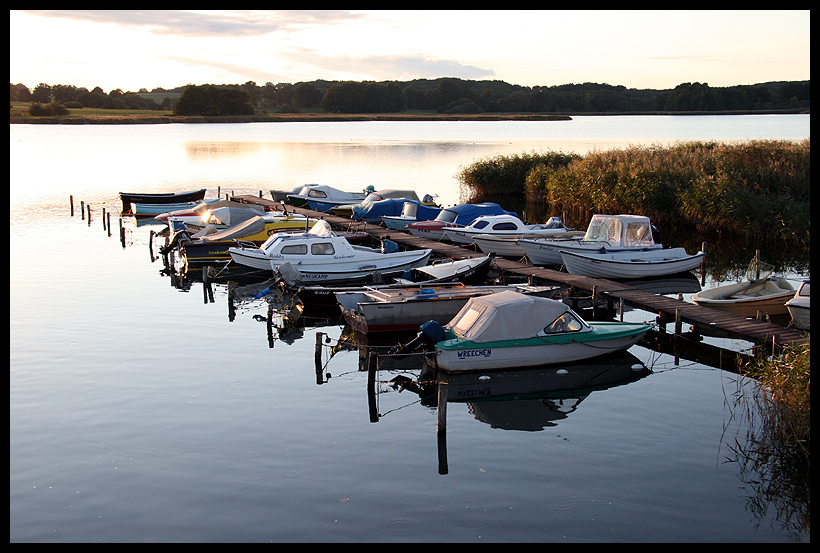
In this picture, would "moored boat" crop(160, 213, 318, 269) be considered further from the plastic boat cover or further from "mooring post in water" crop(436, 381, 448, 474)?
"mooring post in water" crop(436, 381, 448, 474)

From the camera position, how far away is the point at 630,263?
29.2 meters

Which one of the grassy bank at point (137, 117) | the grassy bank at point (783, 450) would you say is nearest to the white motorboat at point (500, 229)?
the grassy bank at point (783, 450)

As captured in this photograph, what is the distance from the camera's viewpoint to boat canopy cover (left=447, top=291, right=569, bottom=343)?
18.9 meters

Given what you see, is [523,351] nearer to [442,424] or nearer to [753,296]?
[442,424]

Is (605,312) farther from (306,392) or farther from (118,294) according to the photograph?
(118,294)

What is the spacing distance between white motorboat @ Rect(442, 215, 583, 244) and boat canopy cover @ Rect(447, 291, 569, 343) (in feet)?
50.4

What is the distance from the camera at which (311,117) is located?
18275cm

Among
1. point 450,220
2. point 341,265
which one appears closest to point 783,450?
point 341,265

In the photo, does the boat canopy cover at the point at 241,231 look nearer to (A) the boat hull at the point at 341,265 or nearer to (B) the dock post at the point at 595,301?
(A) the boat hull at the point at 341,265

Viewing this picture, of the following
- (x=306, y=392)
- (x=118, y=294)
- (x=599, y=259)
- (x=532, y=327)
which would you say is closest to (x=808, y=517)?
(x=532, y=327)

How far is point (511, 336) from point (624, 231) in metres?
13.9

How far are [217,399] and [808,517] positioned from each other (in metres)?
12.0

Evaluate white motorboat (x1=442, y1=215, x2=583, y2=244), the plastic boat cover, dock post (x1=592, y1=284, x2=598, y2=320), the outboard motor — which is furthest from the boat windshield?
the plastic boat cover
